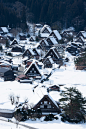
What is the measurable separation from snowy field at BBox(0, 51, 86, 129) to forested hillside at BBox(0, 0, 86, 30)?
2616cm

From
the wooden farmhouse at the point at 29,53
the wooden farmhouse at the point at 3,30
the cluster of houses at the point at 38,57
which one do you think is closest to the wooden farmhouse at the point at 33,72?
the cluster of houses at the point at 38,57

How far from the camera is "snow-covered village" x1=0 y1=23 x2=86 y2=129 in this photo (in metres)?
15.7

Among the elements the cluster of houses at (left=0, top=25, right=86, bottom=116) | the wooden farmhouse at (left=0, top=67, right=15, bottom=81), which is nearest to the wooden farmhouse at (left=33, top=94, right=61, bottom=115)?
the cluster of houses at (left=0, top=25, right=86, bottom=116)

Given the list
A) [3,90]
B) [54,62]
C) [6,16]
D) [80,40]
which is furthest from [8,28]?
[3,90]

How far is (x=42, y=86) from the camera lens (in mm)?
21891

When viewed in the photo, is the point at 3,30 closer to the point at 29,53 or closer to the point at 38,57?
the point at 29,53

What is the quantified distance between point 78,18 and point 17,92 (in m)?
42.7

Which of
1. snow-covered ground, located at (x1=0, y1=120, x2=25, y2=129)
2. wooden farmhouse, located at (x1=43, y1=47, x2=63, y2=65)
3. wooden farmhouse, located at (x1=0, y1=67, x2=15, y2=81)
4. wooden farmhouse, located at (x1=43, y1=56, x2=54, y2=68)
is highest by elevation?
wooden farmhouse, located at (x1=43, y1=47, x2=63, y2=65)

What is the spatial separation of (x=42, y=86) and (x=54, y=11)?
43040mm

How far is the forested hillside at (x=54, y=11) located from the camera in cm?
5902

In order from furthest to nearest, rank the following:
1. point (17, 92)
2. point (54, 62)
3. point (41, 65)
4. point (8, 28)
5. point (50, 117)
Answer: point (8, 28) < point (54, 62) < point (41, 65) < point (17, 92) < point (50, 117)

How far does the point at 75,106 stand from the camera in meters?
16.1

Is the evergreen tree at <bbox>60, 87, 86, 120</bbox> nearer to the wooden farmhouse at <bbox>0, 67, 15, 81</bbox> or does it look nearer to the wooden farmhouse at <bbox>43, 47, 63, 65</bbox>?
the wooden farmhouse at <bbox>0, 67, 15, 81</bbox>

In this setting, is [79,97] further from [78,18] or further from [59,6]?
[59,6]
